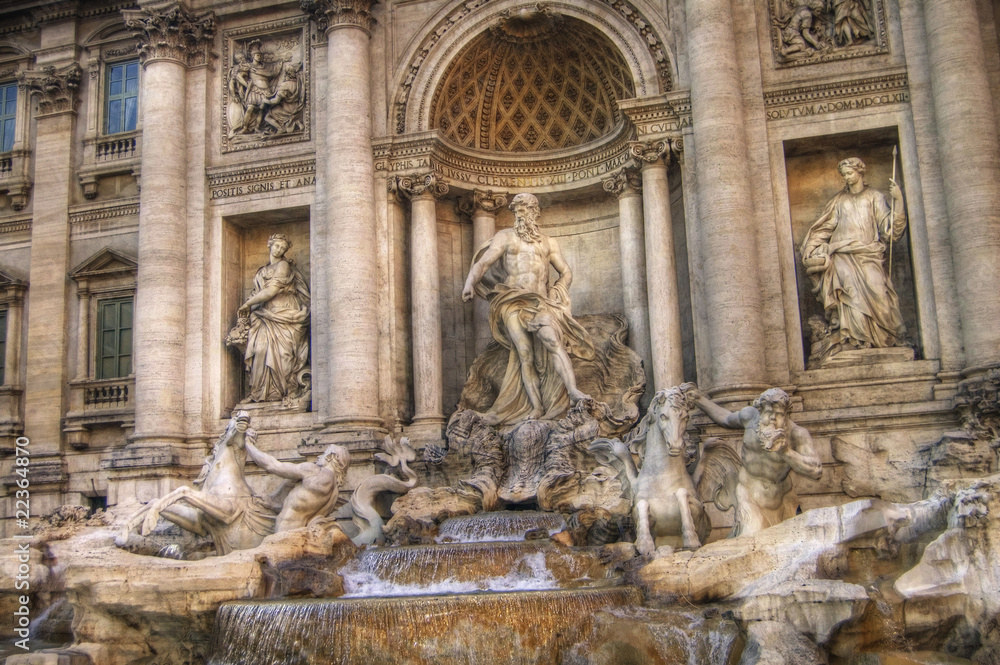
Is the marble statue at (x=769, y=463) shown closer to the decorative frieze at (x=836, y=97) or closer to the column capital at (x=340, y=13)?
the decorative frieze at (x=836, y=97)

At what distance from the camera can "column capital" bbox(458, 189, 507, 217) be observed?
18.4 m

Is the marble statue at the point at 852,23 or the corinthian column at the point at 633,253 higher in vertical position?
the marble statue at the point at 852,23

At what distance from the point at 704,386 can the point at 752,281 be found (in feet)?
5.42

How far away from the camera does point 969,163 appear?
14.7 metres

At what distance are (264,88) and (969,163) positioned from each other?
37.7ft

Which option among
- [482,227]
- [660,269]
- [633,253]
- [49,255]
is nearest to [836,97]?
[660,269]

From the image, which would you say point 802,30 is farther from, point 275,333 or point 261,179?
point 275,333

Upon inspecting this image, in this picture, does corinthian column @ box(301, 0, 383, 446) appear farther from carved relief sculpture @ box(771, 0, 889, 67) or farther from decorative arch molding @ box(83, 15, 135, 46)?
carved relief sculpture @ box(771, 0, 889, 67)

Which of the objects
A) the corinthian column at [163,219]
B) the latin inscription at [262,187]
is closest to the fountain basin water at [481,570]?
the corinthian column at [163,219]

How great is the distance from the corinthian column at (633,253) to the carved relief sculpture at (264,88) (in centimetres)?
550

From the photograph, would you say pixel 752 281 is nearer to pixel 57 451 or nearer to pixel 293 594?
pixel 293 594

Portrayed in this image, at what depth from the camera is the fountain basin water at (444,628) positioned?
968 cm

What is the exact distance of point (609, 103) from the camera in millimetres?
18172

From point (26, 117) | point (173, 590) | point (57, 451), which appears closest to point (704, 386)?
point (173, 590)
